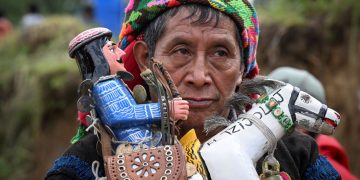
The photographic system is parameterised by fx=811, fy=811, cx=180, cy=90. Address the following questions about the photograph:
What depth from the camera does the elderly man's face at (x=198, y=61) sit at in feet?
8.35

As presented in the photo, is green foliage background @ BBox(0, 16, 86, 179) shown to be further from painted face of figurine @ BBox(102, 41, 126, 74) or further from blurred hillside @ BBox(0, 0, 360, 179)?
painted face of figurine @ BBox(102, 41, 126, 74)

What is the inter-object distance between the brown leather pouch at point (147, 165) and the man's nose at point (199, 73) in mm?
352

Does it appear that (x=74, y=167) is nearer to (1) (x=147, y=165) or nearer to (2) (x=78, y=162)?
(2) (x=78, y=162)

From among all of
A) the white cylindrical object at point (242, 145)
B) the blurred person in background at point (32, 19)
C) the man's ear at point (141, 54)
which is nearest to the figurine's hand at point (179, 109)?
the white cylindrical object at point (242, 145)

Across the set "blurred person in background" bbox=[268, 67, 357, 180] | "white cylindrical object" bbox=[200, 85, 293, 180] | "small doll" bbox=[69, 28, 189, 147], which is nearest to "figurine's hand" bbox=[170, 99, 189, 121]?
"small doll" bbox=[69, 28, 189, 147]

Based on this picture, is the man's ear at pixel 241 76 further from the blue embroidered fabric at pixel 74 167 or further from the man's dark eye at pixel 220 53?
the blue embroidered fabric at pixel 74 167

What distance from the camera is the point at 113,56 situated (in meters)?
2.44

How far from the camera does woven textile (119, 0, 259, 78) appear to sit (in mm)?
2596

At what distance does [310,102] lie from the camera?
2.46 metres

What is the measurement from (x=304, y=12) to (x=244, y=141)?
4891 millimetres

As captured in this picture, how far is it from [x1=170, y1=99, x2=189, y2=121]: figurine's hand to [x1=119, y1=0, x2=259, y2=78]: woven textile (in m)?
0.37

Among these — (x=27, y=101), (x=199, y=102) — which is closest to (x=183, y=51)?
(x=199, y=102)

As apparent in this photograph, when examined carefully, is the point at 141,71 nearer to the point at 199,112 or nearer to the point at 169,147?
the point at 199,112

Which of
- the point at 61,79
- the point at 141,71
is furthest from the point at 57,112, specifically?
the point at 141,71
